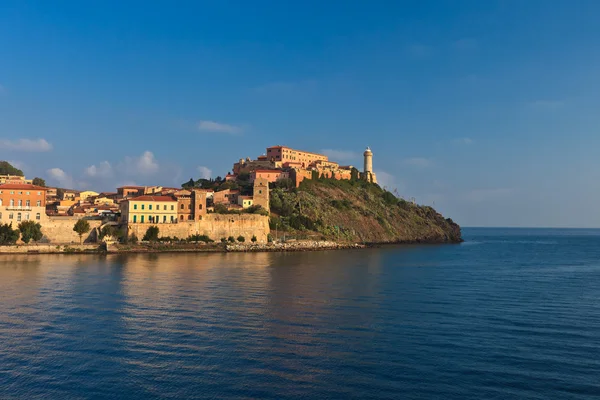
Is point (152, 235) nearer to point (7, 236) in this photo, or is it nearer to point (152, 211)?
point (152, 211)

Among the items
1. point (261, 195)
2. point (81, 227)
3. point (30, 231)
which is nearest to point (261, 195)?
point (261, 195)

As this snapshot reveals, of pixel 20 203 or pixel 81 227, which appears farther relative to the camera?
pixel 81 227

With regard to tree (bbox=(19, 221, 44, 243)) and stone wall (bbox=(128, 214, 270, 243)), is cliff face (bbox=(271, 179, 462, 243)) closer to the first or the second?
stone wall (bbox=(128, 214, 270, 243))

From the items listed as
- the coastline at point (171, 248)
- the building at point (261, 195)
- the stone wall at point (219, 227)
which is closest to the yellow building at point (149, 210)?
the stone wall at point (219, 227)

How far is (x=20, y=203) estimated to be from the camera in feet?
200

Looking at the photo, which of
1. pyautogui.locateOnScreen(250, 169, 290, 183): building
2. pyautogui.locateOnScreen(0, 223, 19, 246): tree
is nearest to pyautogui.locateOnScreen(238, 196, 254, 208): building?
pyautogui.locateOnScreen(250, 169, 290, 183): building

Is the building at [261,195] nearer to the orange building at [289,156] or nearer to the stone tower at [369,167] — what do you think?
the orange building at [289,156]

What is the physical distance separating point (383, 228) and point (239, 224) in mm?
35107

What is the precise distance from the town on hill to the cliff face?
7.95ft

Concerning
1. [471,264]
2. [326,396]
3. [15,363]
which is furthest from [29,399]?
[471,264]

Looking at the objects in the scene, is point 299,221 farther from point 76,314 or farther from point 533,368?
point 533,368

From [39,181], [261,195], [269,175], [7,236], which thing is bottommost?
[7,236]

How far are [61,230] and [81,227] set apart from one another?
10.5 feet

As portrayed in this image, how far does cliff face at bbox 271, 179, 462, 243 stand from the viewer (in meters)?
83.0
